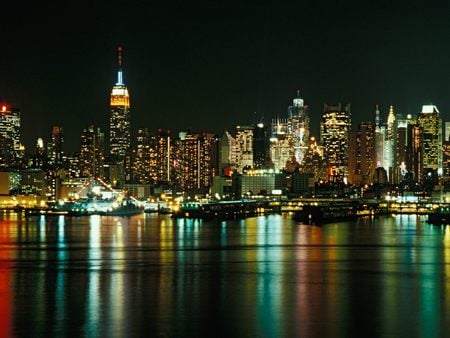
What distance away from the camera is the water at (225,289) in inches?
724

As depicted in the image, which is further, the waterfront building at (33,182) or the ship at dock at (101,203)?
the waterfront building at (33,182)

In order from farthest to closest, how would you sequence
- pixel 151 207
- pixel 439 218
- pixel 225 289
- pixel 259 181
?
pixel 259 181 → pixel 151 207 → pixel 439 218 → pixel 225 289

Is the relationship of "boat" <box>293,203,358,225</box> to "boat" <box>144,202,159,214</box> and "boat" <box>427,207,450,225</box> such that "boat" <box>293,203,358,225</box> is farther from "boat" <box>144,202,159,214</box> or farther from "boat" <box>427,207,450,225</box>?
"boat" <box>144,202,159,214</box>

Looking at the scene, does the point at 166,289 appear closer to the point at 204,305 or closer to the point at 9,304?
the point at 204,305

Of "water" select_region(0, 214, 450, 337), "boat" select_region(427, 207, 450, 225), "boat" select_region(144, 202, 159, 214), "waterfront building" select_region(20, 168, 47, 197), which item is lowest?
"water" select_region(0, 214, 450, 337)

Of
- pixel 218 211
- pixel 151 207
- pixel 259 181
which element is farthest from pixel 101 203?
pixel 259 181

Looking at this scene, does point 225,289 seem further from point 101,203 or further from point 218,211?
point 101,203

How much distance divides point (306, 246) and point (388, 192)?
253 feet

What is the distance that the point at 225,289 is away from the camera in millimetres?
23844

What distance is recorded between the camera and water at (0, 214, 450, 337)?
18.4 meters

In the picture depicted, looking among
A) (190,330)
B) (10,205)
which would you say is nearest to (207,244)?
(190,330)

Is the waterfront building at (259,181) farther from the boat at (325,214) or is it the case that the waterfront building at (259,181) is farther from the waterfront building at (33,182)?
the boat at (325,214)

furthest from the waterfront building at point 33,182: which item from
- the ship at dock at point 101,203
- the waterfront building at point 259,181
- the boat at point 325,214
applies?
the boat at point 325,214

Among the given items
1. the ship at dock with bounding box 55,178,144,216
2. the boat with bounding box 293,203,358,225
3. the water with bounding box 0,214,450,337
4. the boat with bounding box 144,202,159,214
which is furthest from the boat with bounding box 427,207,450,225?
the boat with bounding box 144,202,159,214
